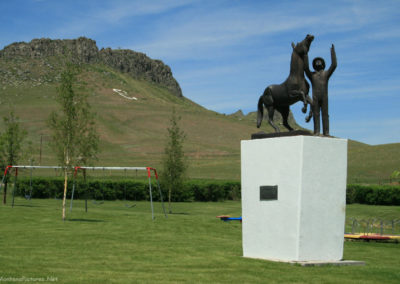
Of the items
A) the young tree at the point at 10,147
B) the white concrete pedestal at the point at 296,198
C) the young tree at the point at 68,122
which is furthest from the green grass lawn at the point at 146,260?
the young tree at the point at 10,147

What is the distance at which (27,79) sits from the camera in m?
162

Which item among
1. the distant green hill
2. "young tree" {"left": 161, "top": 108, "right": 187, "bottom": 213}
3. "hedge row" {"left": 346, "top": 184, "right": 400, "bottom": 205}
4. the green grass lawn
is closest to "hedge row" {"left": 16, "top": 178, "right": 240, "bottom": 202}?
"young tree" {"left": 161, "top": 108, "right": 187, "bottom": 213}

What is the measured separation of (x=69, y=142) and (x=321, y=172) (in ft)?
46.2

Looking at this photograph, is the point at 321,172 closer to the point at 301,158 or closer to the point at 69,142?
the point at 301,158

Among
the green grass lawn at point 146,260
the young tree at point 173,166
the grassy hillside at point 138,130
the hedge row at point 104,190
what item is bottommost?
the green grass lawn at point 146,260

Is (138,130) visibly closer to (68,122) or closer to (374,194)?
(374,194)

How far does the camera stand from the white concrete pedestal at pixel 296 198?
966 cm

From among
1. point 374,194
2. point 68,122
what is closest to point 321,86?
point 68,122

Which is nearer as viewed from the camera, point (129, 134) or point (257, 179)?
point (257, 179)

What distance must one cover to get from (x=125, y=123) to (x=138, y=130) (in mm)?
5065

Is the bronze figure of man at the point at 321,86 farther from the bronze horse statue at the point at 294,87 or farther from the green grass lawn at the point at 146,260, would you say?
the green grass lawn at the point at 146,260

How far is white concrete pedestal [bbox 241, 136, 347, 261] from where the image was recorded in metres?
9.66

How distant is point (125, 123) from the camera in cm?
12769

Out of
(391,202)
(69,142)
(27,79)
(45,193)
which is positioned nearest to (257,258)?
(69,142)
